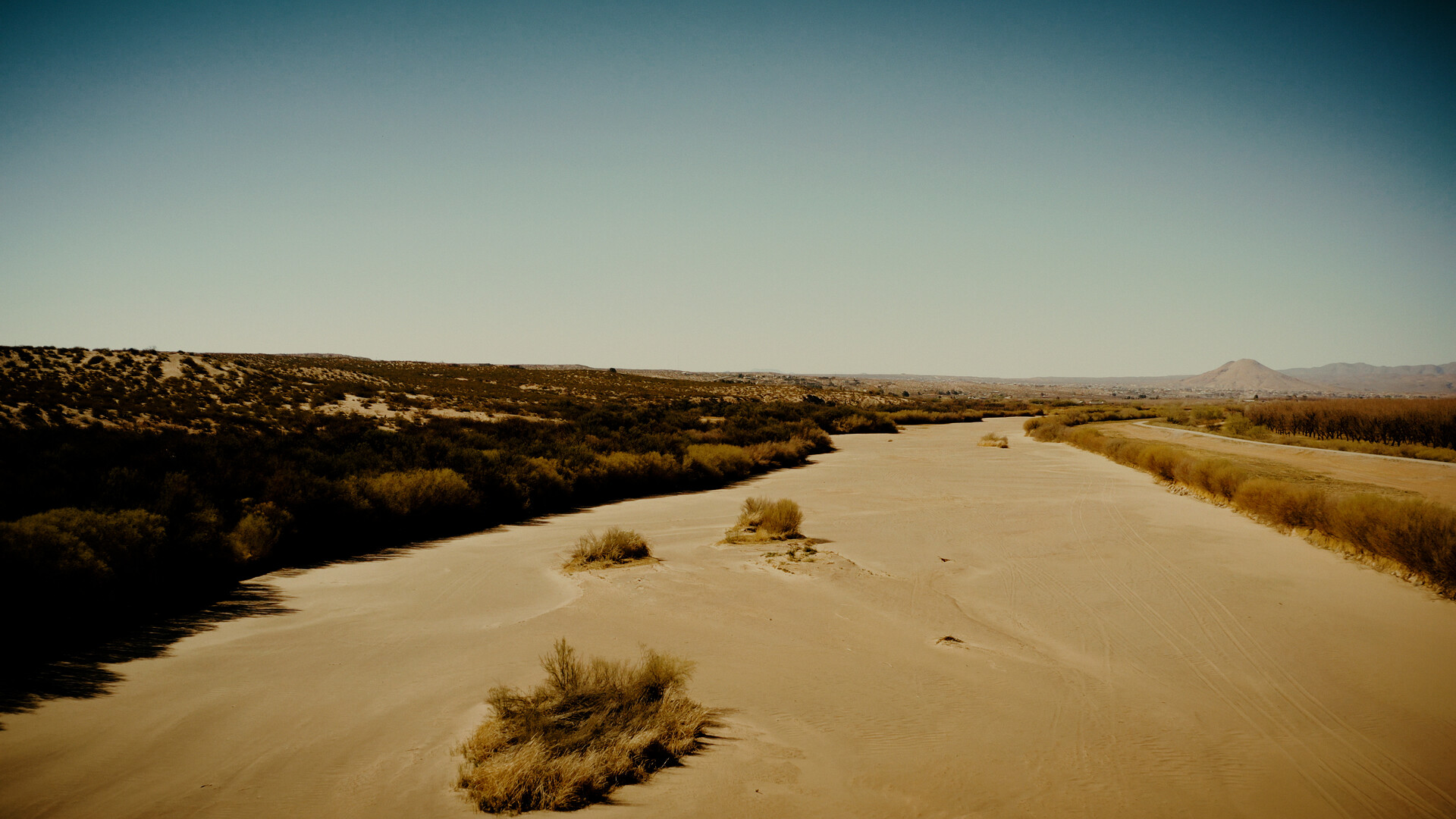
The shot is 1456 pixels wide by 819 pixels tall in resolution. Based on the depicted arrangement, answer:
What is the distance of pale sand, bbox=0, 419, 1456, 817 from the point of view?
15.9ft

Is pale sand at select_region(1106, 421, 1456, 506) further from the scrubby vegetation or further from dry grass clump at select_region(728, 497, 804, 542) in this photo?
dry grass clump at select_region(728, 497, 804, 542)

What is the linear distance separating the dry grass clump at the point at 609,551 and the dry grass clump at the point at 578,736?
567 cm

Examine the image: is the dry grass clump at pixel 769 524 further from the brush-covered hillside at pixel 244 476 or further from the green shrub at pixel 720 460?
the green shrub at pixel 720 460

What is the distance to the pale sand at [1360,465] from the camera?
1619 centimetres

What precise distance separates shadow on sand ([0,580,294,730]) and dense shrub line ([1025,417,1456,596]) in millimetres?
16511

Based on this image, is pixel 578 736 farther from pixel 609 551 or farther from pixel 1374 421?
pixel 1374 421

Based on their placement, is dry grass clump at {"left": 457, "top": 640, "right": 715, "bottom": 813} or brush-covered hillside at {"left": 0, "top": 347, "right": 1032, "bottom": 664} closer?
dry grass clump at {"left": 457, "top": 640, "right": 715, "bottom": 813}

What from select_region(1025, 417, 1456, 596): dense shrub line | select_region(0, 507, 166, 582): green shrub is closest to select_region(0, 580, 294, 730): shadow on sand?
Result: select_region(0, 507, 166, 582): green shrub

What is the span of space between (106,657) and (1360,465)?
29.5m

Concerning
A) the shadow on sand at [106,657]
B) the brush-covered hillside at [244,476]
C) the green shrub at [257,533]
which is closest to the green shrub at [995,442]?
the brush-covered hillside at [244,476]

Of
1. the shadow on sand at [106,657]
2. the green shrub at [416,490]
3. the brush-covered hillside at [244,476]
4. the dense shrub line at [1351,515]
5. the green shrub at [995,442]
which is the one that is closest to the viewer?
the shadow on sand at [106,657]

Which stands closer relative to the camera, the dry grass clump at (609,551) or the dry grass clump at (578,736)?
the dry grass clump at (578,736)

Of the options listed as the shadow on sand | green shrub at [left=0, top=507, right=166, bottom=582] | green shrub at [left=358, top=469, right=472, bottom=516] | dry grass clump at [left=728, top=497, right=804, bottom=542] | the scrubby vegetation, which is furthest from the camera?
the scrubby vegetation

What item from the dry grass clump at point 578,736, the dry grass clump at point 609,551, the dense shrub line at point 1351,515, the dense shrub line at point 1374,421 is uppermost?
the dense shrub line at point 1374,421
